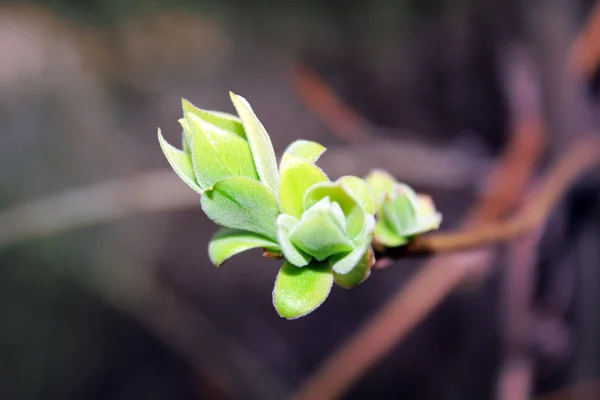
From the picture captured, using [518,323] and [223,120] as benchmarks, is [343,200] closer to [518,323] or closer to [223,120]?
[223,120]

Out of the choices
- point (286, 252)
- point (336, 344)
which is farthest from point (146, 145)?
point (286, 252)

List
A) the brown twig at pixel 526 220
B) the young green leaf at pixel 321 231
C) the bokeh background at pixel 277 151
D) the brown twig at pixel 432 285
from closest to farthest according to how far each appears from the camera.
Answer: the young green leaf at pixel 321 231
the brown twig at pixel 526 220
the brown twig at pixel 432 285
the bokeh background at pixel 277 151

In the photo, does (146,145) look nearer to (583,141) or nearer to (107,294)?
(107,294)

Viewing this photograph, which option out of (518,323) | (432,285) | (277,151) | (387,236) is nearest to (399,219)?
(387,236)

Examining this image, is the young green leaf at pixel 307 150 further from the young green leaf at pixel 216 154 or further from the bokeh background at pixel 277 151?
the bokeh background at pixel 277 151

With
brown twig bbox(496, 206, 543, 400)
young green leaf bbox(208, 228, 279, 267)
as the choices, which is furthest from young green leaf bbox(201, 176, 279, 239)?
brown twig bbox(496, 206, 543, 400)

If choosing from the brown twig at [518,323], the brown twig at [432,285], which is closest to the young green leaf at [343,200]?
Result: the brown twig at [432,285]
